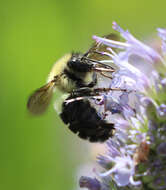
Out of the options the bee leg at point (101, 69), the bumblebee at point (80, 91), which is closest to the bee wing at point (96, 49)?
the bumblebee at point (80, 91)

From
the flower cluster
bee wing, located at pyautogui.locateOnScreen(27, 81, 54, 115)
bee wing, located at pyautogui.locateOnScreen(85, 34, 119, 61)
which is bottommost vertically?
the flower cluster

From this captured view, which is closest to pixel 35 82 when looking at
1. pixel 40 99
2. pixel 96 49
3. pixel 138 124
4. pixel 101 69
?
pixel 40 99

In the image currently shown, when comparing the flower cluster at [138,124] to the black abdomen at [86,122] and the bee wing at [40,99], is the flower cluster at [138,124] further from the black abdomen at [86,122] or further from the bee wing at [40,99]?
the bee wing at [40,99]

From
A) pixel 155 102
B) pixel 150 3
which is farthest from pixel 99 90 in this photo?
pixel 150 3

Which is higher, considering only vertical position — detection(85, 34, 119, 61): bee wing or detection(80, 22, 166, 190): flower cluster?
detection(85, 34, 119, 61): bee wing

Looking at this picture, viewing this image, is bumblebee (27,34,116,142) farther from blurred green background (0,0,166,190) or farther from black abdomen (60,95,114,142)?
blurred green background (0,0,166,190)

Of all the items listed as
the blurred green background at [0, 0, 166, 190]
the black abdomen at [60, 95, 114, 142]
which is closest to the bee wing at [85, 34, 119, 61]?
the black abdomen at [60, 95, 114, 142]

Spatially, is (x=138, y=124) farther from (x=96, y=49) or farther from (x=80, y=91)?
(x=96, y=49)
